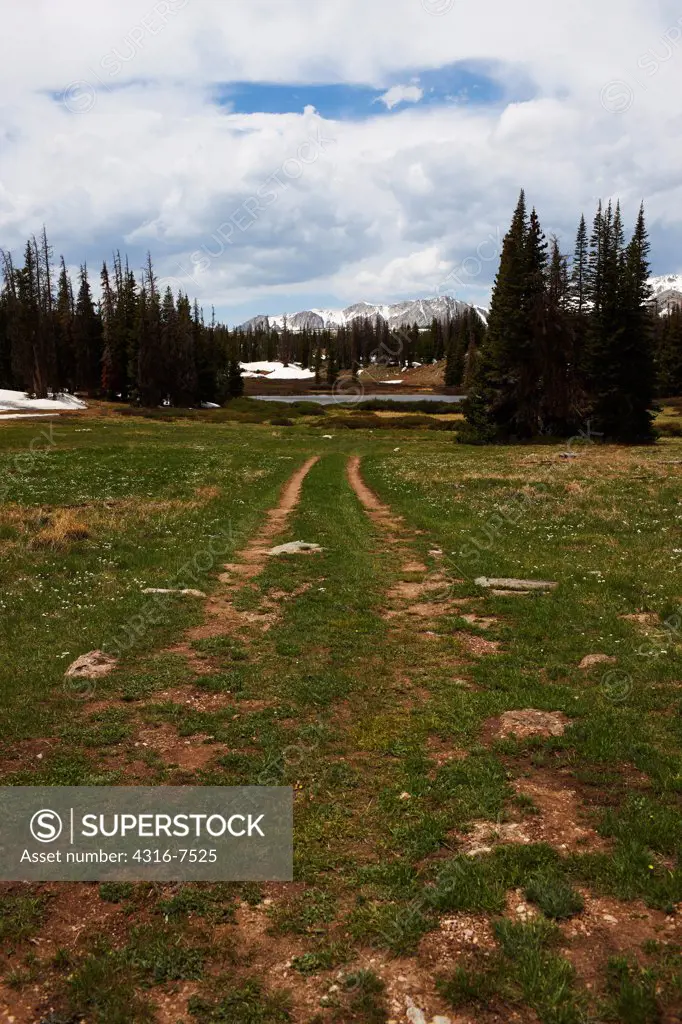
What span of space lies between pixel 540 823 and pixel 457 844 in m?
1.04

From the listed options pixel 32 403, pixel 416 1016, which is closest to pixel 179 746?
pixel 416 1016

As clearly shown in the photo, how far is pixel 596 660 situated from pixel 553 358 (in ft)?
175

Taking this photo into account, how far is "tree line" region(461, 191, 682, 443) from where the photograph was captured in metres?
60.2

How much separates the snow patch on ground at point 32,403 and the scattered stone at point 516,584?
86.2 meters

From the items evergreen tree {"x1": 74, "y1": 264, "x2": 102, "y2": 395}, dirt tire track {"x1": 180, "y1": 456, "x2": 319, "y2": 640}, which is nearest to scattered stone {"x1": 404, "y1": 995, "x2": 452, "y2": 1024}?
dirt tire track {"x1": 180, "y1": 456, "x2": 319, "y2": 640}

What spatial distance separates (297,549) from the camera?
20469mm

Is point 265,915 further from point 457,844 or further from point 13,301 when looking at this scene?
point 13,301

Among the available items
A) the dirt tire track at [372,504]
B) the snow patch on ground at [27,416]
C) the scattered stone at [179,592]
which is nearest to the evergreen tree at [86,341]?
the snow patch on ground at [27,416]

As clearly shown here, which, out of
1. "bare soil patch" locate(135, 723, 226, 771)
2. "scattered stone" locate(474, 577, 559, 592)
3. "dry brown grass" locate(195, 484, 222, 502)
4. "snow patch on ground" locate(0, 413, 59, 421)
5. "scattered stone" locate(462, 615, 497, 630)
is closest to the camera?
"bare soil patch" locate(135, 723, 226, 771)

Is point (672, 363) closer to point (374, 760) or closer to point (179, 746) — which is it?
point (374, 760)

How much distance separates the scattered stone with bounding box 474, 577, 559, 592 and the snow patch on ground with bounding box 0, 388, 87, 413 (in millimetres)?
86236

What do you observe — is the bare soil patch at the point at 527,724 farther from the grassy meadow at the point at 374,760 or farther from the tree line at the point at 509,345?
the tree line at the point at 509,345

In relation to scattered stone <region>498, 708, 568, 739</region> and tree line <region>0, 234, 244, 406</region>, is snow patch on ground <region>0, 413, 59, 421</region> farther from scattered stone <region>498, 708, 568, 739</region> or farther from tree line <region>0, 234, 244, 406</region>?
scattered stone <region>498, 708, 568, 739</region>

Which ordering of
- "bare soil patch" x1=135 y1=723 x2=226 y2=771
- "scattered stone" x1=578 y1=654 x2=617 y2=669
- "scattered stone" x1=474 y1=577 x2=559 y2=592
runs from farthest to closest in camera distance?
"scattered stone" x1=474 y1=577 x2=559 y2=592 < "scattered stone" x1=578 y1=654 x2=617 y2=669 < "bare soil patch" x1=135 y1=723 x2=226 y2=771
